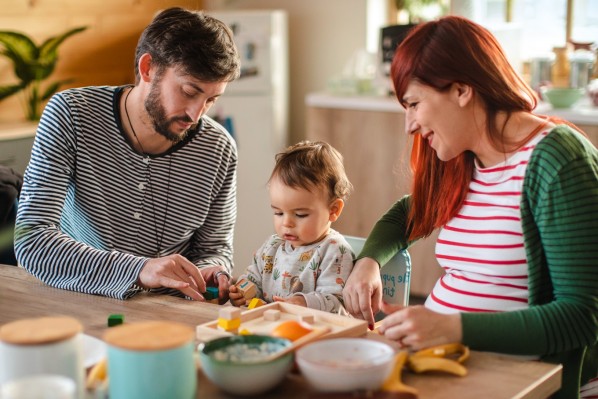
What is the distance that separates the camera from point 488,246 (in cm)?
179

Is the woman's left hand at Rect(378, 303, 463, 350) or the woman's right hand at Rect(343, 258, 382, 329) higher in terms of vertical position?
the woman's left hand at Rect(378, 303, 463, 350)

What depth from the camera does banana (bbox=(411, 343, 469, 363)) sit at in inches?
56.7

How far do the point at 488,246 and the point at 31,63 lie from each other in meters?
2.73

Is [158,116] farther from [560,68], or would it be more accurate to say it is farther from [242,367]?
[560,68]

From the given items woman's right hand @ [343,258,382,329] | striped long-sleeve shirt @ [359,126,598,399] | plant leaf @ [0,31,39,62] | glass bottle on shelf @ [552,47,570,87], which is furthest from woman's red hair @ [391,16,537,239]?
plant leaf @ [0,31,39,62]

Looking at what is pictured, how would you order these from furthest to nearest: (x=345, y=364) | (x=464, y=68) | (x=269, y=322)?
(x=464, y=68), (x=269, y=322), (x=345, y=364)

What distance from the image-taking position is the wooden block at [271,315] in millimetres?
1591

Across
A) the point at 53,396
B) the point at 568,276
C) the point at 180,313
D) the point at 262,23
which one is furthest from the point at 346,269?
the point at 262,23

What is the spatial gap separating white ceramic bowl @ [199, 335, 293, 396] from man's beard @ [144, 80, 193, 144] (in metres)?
0.89

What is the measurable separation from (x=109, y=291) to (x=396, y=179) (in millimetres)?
2401

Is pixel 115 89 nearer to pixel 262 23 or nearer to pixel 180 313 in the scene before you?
pixel 180 313

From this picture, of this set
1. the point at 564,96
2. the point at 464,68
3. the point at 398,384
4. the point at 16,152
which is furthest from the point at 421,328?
the point at 564,96

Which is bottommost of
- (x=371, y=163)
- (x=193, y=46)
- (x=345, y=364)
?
(x=371, y=163)

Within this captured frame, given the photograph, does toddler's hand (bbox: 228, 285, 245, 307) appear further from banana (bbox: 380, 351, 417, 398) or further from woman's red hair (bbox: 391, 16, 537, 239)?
banana (bbox: 380, 351, 417, 398)
